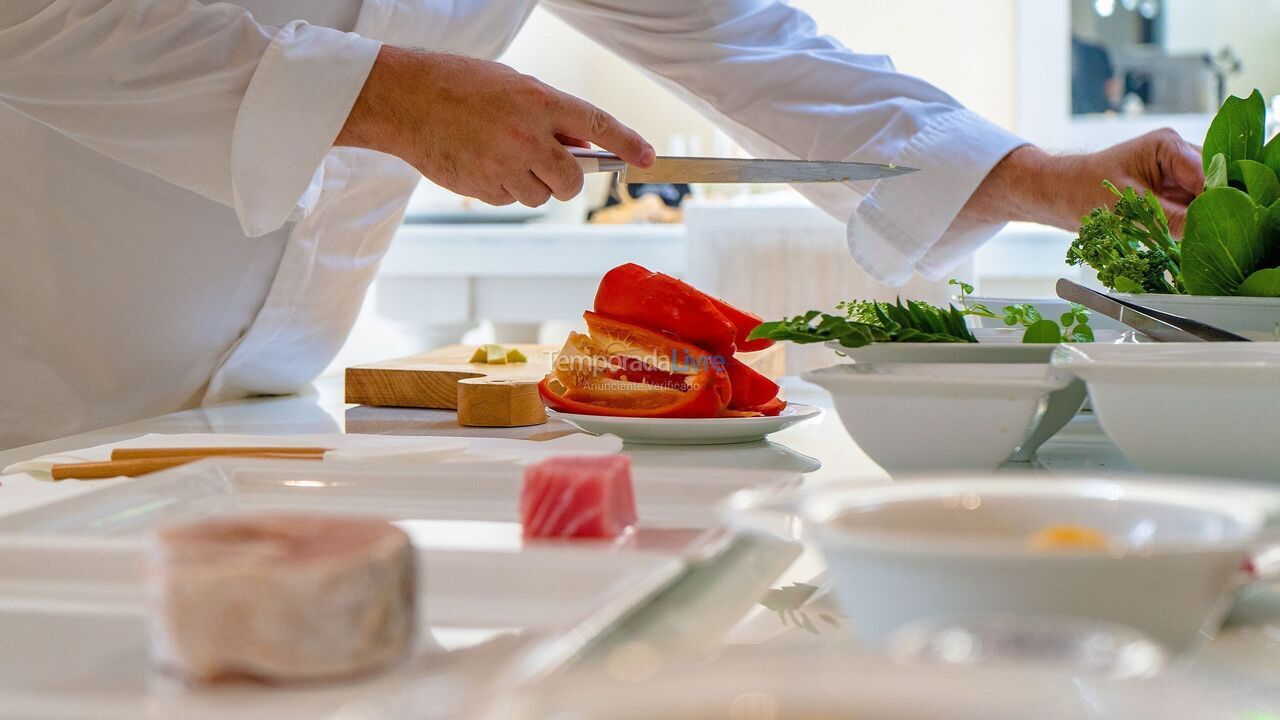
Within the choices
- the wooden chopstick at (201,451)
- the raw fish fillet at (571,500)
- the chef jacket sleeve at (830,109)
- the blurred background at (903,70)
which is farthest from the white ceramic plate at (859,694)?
the blurred background at (903,70)

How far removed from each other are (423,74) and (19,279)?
473 mm

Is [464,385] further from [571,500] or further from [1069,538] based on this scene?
[1069,538]

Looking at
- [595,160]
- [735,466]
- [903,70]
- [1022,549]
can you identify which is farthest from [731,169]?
[903,70]

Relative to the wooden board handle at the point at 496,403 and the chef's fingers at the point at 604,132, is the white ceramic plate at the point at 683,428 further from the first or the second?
the chef's fingers at the point at 604,132

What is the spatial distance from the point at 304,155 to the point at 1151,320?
560mm

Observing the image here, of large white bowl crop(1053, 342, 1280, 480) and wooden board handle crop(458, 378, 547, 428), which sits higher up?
large white bowl crop(1053, 342, 1280, 480)

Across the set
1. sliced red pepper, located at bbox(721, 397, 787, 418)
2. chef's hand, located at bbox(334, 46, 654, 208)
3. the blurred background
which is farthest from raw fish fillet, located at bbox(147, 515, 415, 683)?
the blurred background

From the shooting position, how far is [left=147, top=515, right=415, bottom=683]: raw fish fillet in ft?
0.99

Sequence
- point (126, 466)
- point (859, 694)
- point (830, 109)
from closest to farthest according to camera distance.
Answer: point (859, 694) → point (126, 466) → point (830, 109)

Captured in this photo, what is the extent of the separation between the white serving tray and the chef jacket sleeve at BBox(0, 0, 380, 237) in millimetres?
358

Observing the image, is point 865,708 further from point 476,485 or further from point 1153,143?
point 1153,143

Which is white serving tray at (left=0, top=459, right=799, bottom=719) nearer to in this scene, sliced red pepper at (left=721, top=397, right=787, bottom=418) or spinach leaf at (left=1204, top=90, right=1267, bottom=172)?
sliced red pepper at (left=721, top=397, right=787, bottom=418)

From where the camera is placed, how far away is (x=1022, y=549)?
0.31 meters

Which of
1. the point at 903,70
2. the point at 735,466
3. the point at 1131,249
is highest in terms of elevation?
the point at 903,70
